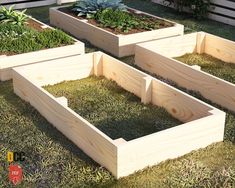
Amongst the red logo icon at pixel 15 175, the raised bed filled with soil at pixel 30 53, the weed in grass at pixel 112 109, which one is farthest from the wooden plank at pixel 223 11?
the red logo icon at pixel 15 175

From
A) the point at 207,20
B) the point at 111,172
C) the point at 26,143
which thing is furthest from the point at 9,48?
the point at 207,20

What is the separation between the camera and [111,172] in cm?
496

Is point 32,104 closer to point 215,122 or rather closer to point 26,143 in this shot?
point 26,143

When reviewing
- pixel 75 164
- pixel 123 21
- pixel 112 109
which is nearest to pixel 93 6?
pixel 123 21

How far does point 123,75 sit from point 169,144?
2.38 m

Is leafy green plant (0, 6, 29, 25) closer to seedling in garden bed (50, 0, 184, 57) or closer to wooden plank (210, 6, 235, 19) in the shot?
seedling in garden bed (50, 0, 184, 57)

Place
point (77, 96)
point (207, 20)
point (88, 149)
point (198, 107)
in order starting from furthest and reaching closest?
point (207, 20)
point (77, 96)
point (198, 107)
point (88, 149)

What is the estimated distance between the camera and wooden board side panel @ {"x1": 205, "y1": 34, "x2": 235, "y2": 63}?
8.57 m

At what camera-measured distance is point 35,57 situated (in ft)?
26.8

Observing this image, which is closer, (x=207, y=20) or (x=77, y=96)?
(x=77, y=96)

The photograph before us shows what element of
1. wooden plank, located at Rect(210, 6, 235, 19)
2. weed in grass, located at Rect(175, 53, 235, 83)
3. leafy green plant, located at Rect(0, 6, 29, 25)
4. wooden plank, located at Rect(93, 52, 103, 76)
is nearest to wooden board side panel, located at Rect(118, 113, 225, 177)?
weed in grass, located at Rect(175, 53, 235, 83)

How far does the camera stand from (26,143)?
563 centimetres

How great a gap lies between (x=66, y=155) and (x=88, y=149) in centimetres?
28

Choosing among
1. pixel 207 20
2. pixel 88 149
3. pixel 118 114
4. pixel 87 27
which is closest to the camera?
pixel 88 149
